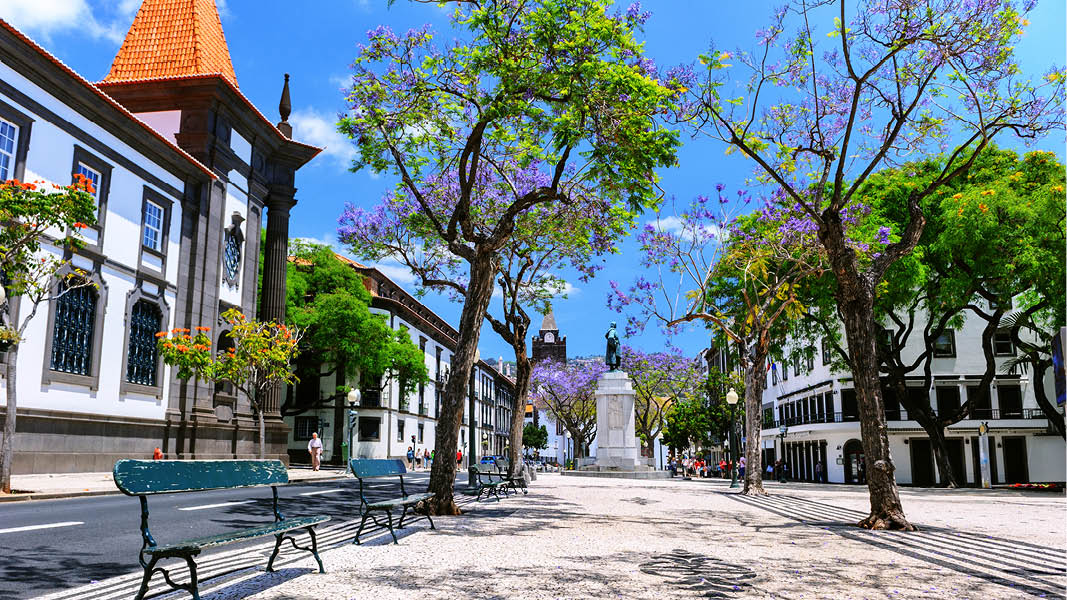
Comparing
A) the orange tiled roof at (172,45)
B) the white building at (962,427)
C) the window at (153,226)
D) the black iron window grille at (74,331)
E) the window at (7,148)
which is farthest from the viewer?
the white building at (962,427)

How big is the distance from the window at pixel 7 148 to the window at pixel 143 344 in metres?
6.29

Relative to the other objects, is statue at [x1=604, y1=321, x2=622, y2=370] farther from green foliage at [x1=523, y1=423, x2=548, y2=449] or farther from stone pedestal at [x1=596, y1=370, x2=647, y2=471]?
green foliage at [x1=523, y1=423, x2=548, y2=449]

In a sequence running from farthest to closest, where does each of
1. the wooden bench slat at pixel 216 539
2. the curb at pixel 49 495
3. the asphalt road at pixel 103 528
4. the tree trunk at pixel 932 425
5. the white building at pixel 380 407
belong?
the white building at pixel 380 407, the tree trunk at pixel 932 425, the curb at pixel 49 495, the asphalt road at pixel 103 528, the wooden bench slat at pixel 216 539

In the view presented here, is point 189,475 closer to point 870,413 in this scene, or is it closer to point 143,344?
point 870,413

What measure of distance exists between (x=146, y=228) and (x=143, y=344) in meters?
3.78

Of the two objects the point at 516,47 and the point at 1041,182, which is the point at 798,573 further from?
the point at 1041,182

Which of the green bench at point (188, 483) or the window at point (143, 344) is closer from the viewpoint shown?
the green bench at point (188, 483)

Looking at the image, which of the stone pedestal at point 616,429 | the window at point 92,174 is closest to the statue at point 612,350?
the stone pedestal at point 616,429

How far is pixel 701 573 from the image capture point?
6910mm

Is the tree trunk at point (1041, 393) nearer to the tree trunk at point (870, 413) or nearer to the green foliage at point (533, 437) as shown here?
the tree trunk at point (870, 413)

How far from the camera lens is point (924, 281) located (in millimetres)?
27359

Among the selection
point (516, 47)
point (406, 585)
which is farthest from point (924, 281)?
point (406, 585)

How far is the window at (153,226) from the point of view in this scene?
26.7 meters

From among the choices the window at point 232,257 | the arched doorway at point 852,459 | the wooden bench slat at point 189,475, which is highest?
the window at point 232,257
